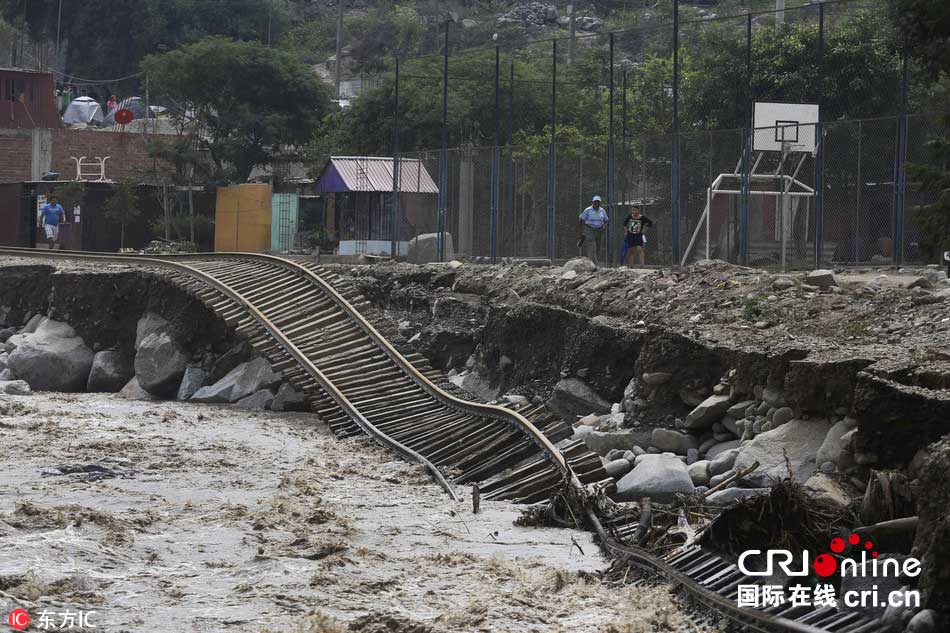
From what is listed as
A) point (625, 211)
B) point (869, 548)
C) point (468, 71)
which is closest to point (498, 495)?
point (869, 548)

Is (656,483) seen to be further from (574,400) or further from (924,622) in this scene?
(924,622)

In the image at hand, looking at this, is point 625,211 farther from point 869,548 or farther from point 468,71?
point 468,71

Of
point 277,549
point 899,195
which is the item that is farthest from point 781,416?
point 899,195

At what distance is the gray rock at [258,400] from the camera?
22.8 m

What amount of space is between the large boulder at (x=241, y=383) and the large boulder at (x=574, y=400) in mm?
7063

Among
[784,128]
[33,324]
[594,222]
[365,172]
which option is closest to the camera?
[784,128]

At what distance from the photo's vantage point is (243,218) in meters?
43.8

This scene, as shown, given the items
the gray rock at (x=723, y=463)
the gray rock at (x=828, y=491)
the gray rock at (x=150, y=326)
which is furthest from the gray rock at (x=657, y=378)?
the gray rock at (x=150, y=326)

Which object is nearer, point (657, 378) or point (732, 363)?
point (732, 363)

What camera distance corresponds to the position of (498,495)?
13.5 meters

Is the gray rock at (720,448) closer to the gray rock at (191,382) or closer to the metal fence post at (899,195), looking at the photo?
the metal fence post at (899,195)

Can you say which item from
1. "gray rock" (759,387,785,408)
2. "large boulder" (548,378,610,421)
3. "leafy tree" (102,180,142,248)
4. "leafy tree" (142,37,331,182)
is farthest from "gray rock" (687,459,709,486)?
"leafy tree" (142,37,331,182)

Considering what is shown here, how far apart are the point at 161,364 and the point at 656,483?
Answer: 15.0 meters

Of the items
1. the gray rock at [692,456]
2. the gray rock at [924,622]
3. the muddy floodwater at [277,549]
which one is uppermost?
the gray rock at [924,622]
